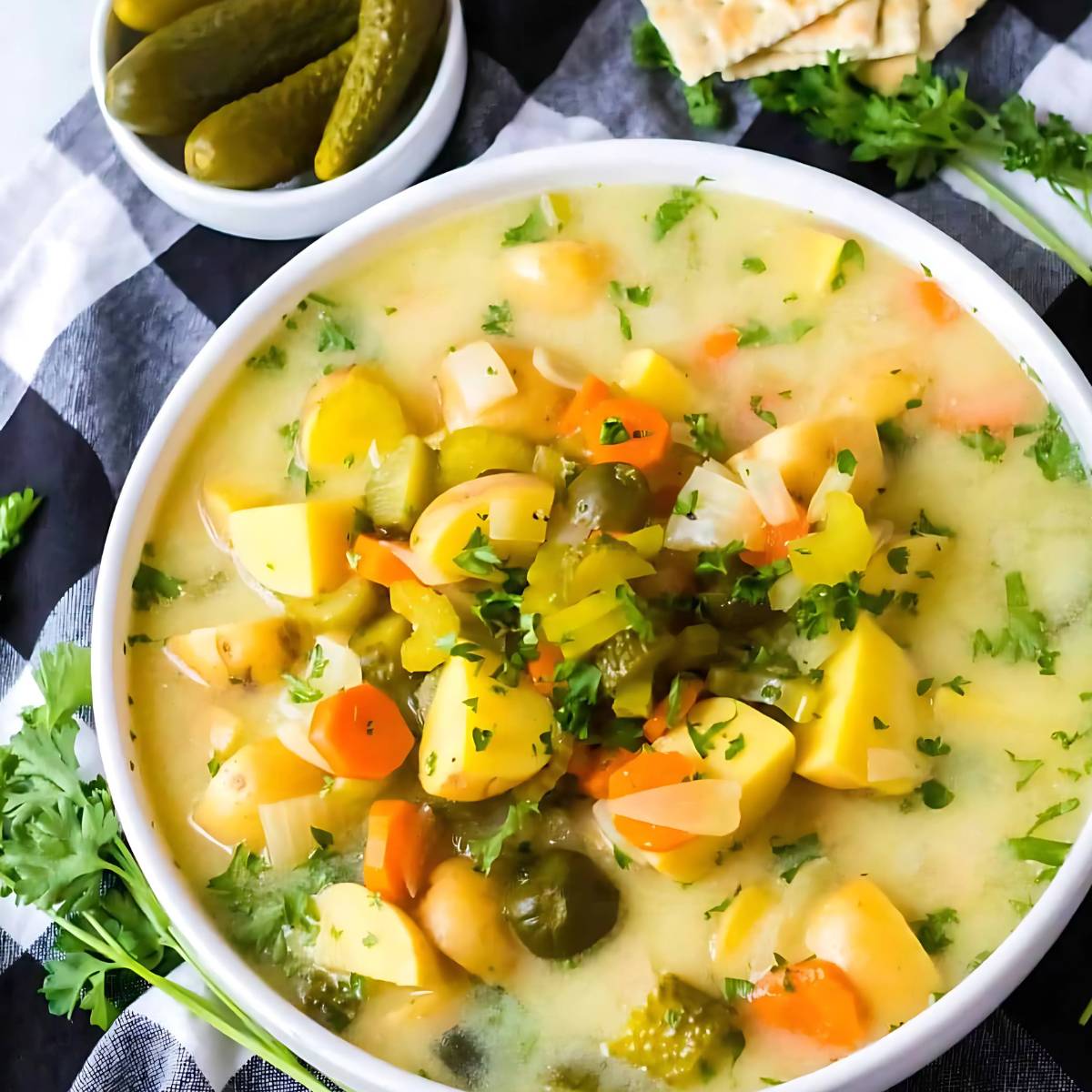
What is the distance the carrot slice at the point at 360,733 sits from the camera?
1793 millimetres

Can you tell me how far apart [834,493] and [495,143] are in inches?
44.9

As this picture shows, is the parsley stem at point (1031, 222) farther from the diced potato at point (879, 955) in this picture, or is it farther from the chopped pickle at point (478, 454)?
the diced potato at point (879, 955)

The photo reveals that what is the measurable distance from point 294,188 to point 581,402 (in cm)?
90

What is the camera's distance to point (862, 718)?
5.53 feet

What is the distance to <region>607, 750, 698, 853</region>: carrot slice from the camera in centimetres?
168

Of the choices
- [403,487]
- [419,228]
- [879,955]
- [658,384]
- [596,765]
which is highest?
[419,228]

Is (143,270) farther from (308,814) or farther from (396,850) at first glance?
(396,850)

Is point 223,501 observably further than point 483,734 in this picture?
Yes

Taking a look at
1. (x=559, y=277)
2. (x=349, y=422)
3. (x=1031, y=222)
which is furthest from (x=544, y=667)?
(x=1031, y=222)

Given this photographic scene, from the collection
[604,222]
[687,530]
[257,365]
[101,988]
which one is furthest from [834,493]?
Result: [101,988]

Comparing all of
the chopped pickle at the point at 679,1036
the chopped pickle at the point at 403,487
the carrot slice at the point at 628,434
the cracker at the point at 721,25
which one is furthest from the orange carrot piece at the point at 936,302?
Answer: the chopped pickle at the point at 679,1036

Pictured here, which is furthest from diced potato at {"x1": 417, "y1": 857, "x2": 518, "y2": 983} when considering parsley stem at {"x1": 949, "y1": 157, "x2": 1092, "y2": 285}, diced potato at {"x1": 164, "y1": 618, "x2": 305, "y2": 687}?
parsley stem at {"x1": 949, "y1": 157, "x2": 1092, "y2": 285}

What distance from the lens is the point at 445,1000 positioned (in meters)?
1.77

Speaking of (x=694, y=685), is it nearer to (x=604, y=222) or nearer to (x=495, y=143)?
(x=604, y=222)
